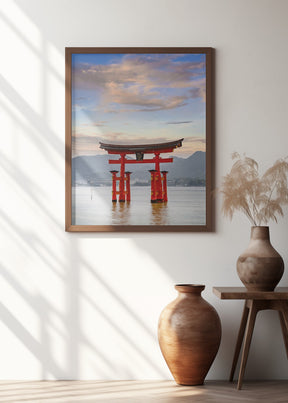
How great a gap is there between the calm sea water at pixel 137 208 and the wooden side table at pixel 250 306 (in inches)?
21.9

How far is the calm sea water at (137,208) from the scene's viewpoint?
3729 mm

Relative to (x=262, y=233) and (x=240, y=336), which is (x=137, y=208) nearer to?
(x=262, y=233)

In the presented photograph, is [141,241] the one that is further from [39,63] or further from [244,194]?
[39,63]

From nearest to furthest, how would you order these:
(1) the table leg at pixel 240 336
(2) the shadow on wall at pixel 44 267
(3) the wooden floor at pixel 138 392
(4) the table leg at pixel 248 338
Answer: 1. (3) the wooden floor at pixel 138 392
2. (4) the table leg at pixel 248 338
3. (1) the table leg at pixel 240 336
4. (2) the shadow on wall at pixel 44 267

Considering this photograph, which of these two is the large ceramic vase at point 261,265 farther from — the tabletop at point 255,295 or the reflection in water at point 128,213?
the reflection in water at point 128,213

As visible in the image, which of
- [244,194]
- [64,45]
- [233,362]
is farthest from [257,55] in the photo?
[233,362]

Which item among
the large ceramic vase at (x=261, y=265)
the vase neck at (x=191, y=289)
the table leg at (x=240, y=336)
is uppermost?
the large ceramic vase at (x=261, y=265)

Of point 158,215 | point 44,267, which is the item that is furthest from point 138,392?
point 158,215

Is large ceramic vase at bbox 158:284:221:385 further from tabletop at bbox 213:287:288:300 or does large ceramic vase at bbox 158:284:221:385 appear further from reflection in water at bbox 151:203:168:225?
reflection in water at bbox 151:203:168:225

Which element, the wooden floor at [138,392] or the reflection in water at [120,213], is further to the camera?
the reflection in water at [120,213]

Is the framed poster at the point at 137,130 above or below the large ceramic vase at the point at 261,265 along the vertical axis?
above

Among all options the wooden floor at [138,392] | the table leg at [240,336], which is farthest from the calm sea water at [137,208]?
the wooden floor at [138,392]

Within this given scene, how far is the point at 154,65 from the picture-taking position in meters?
3.75

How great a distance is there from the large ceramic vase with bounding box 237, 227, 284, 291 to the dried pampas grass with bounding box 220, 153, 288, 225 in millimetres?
191
